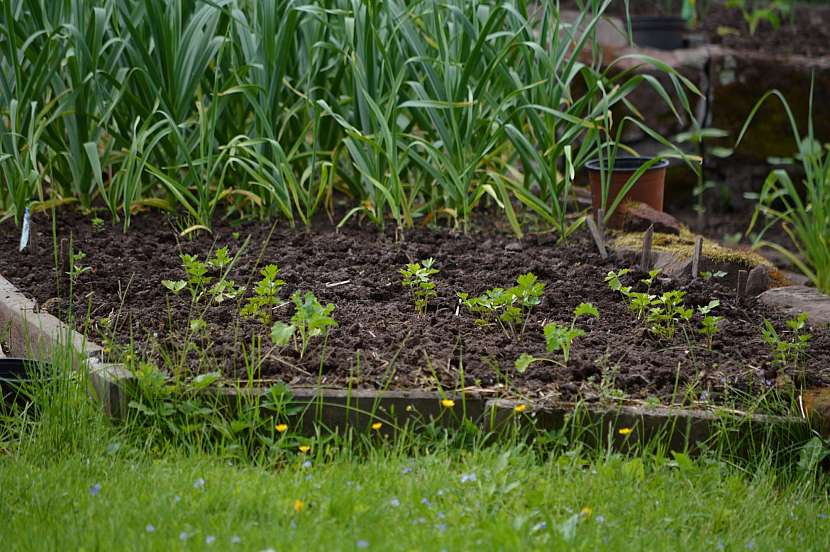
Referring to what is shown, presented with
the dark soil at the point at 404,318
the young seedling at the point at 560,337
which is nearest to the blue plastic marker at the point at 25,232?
the dark soil at the point at 404,318

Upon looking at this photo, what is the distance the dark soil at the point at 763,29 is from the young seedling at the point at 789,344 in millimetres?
4182

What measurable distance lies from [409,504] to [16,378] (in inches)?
46.9

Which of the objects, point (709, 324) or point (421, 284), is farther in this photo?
point (421, 284)

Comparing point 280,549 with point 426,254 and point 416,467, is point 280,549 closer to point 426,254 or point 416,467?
point 416,467

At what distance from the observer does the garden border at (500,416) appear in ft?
8.16

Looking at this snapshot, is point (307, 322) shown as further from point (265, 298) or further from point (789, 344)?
point (789, 344)

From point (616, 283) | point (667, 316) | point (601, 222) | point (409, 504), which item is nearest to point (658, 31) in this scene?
point (601, 222)

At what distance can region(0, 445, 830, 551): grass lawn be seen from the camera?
2.02m

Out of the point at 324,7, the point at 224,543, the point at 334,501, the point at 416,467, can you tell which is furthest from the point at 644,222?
the point at 224,543

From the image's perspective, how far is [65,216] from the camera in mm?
4031

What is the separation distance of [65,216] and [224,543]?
2.40 metres

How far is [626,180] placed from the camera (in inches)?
158

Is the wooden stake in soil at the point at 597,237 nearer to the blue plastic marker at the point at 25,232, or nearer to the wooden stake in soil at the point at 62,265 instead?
the wooden stake in soil at the point at 62,265

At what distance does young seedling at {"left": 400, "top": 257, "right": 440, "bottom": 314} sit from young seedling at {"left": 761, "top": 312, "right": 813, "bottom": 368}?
37.2 inches
